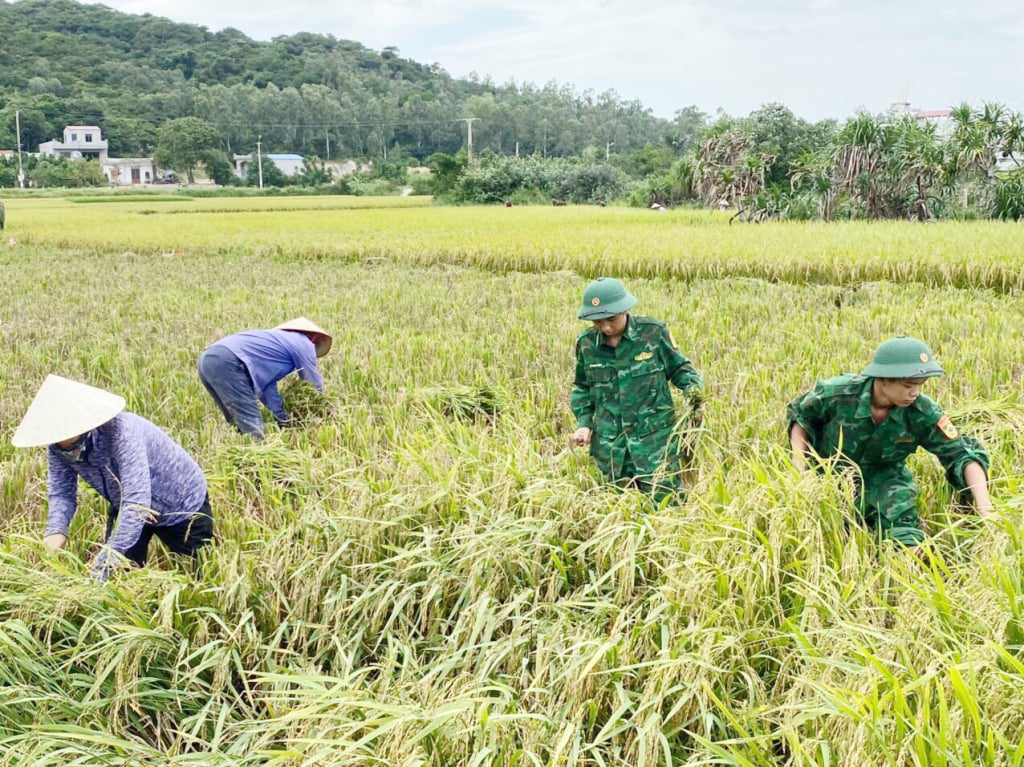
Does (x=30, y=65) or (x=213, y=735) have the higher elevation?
(x=30, y=65)

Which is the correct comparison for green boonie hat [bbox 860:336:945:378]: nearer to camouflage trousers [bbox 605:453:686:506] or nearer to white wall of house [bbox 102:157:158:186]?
camouflage trousers [bbox 605:453:686:506]

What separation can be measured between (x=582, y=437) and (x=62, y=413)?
6.58ft

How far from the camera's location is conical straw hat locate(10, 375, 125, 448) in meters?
2.77

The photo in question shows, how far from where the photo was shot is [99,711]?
92.7 inches

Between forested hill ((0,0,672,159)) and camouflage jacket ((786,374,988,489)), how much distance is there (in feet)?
242

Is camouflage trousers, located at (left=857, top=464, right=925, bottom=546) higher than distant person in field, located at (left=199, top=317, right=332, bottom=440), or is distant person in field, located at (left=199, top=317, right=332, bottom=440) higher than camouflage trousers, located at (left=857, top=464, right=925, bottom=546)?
distant person in field, located at (left=199, top=317, right=332, bottom=440)

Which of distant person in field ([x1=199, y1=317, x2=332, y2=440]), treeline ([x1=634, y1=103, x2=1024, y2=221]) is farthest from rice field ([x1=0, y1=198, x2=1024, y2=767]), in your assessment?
treeline ([x1=634, y1=103, x2=1024, y2=221])

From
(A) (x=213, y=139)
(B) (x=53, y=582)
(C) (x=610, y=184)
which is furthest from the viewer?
(A) (x=213, y=139)

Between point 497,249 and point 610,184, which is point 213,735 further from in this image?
point 610,184

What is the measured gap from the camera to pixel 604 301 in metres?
3.45

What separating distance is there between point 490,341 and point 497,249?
5990 mm

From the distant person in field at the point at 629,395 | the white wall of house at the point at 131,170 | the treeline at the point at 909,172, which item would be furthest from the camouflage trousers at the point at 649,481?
the white wall of house at the point at 131,170

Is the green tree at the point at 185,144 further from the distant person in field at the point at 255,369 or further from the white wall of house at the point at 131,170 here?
the distant person in field at the point at 255,369

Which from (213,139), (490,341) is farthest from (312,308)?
(213,139)
